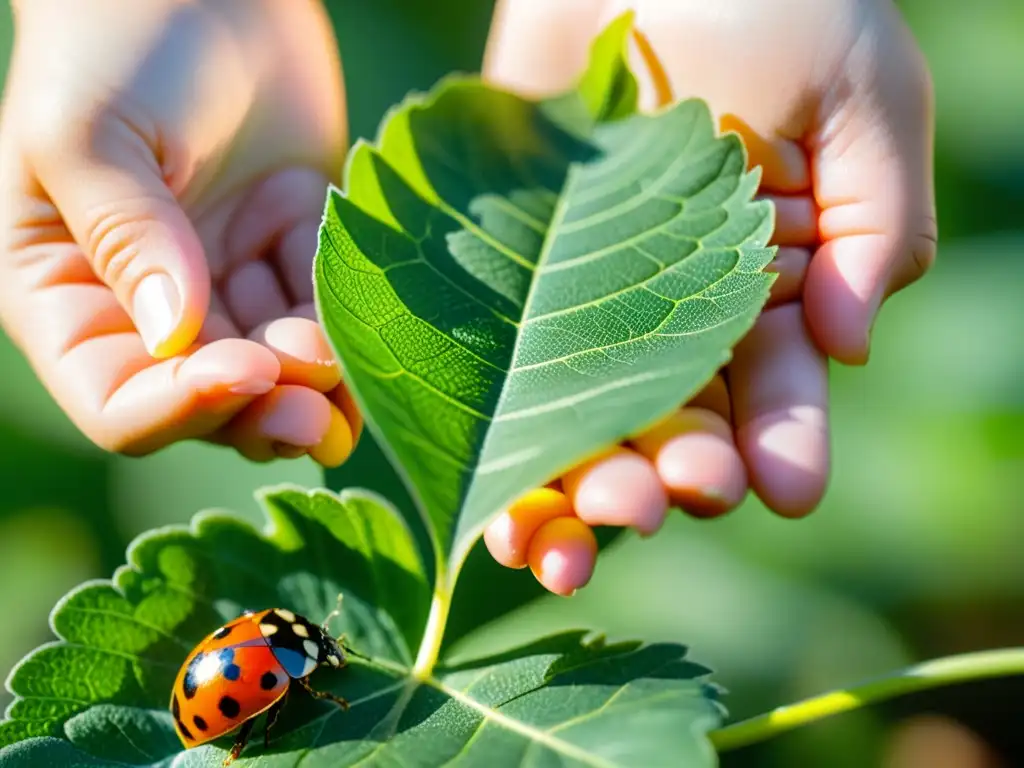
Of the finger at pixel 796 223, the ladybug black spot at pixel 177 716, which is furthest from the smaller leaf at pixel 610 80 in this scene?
the ladybug black spot at pixel 177 716

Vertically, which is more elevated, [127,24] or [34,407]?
[127,24]

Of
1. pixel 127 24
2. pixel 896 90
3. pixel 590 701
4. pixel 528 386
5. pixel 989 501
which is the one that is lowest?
pixel 989 501

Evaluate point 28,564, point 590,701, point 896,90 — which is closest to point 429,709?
point 590,701

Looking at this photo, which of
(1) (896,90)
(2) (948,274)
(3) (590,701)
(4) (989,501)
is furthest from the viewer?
(2) (948,274)

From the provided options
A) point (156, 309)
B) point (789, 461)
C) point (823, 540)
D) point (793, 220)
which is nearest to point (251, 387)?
point (156, 309)

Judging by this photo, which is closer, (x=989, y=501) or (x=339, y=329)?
(x=339, y=329)

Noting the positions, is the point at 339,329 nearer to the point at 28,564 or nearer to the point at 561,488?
the point at 561,488

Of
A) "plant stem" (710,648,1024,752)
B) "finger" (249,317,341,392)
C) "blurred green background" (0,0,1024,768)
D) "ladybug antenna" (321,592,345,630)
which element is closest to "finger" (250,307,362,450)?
"finger" (249,317,341,392)
